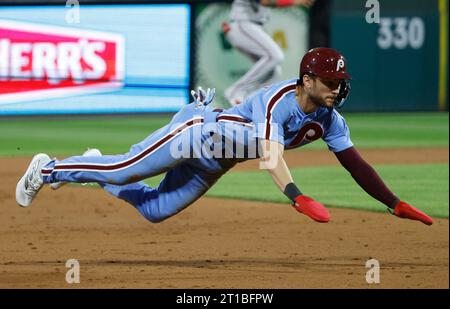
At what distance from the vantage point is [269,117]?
5891 millimetres

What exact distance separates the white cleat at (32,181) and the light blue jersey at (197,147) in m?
0.11

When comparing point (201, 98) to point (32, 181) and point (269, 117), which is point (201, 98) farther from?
point (32, 181)

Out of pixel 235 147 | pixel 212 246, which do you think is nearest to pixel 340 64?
pixel 235 147

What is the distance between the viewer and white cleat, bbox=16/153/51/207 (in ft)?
23.1

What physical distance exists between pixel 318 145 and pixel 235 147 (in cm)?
1028

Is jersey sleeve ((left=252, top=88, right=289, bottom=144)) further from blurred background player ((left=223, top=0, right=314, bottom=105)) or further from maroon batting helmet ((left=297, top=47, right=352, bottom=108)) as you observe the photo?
blurred background player ((left=223, top=0, right=314, bottom=105))

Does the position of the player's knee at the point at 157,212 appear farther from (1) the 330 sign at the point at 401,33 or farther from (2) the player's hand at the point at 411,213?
(1) the 330 sign at the point at 401,33

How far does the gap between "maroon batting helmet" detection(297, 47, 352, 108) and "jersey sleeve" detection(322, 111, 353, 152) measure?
35cm

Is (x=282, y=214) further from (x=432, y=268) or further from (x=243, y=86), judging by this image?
(x=243, y=86)

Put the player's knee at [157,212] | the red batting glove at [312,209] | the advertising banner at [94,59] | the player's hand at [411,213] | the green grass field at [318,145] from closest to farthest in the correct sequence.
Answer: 1. the red batting glove at [312,209]
2. the player's hand at [411,213]
3. the player's knee at [157,212]
4. the green grass field at [318,145]
5. the advertising banner at [94,59]

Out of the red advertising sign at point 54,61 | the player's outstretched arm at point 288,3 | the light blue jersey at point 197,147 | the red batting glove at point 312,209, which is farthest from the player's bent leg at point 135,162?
the player's outstretched arm at point 288,3

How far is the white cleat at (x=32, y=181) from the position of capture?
23.1 feet

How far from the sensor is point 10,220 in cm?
948

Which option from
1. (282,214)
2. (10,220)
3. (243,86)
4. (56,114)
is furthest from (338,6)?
(10,220)
